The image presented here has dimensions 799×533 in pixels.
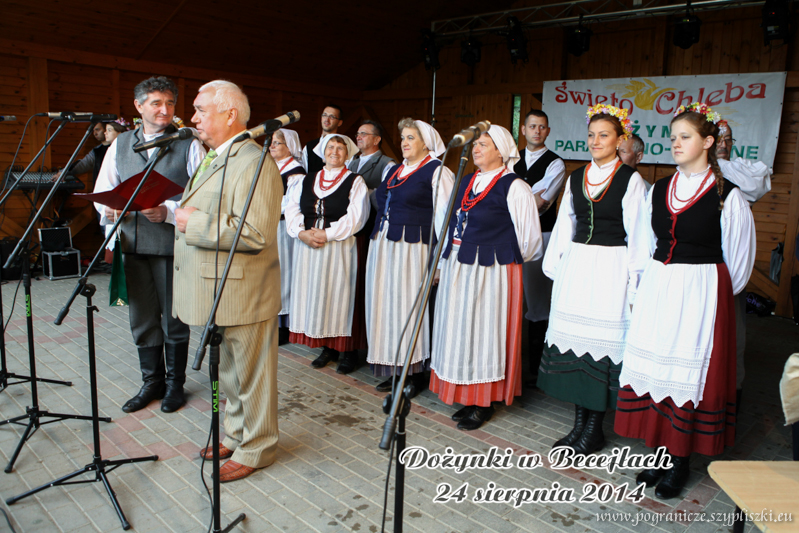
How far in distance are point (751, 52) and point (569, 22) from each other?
6.91ft

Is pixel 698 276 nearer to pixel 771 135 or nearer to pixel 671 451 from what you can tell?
pixel 671 451

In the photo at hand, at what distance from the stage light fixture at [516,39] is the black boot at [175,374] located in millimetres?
6082

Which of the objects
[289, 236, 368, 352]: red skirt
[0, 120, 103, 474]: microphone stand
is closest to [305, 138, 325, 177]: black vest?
[289, 236, 368, 352]: red skirt

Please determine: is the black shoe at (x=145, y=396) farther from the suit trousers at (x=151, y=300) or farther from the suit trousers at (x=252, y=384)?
the suit trousers at (x=252, y=384)

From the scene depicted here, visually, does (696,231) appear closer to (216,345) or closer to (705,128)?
(705,128)

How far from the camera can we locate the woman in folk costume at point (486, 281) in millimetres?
2951

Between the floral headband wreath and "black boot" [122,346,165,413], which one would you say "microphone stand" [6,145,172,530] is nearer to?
"black boot" [122,346,165,413]

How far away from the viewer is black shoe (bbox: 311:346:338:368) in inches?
156

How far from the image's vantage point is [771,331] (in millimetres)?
5551

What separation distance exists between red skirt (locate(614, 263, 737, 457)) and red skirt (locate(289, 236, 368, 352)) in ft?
6.40

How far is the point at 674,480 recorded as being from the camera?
2438 mm

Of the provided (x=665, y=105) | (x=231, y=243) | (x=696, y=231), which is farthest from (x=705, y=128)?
(x=665, y=105)

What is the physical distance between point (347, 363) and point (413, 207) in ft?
3.91

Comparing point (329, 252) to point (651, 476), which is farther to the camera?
point (329, 252)
